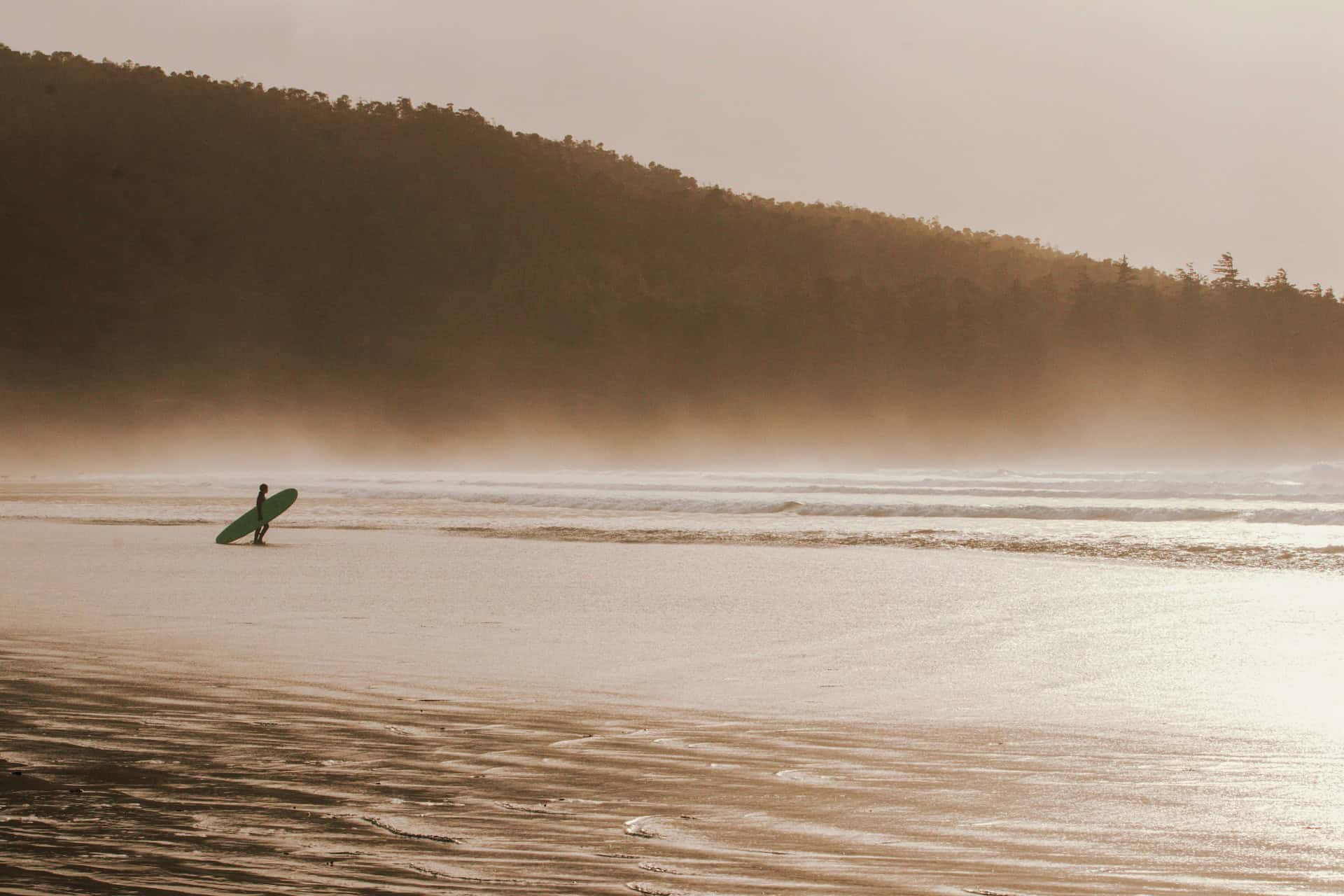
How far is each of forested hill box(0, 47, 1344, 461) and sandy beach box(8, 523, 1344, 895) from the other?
241 feet

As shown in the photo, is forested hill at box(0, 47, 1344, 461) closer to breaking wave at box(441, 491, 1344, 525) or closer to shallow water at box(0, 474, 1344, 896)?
breaking wave at box(441, 491, 1344, 525)

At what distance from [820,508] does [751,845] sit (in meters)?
21.3

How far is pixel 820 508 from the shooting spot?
2517 cm

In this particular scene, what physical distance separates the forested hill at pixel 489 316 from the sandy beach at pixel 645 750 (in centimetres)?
7333

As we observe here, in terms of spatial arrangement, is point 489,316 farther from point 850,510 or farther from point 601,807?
point 601,807

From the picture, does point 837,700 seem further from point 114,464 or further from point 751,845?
point 114,464

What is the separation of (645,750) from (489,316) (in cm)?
9569

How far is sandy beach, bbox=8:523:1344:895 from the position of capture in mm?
3799

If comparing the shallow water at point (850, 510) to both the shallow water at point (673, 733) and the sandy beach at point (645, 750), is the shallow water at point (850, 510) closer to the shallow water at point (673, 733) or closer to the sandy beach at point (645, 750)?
the shallow water at point (673, 733)

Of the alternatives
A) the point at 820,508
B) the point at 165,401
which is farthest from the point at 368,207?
the point at 820,508

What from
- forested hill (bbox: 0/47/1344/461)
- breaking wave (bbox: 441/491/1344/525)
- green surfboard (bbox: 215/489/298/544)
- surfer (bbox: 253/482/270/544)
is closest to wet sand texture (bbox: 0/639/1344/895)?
surfer (bbox: 253/482/270/544)

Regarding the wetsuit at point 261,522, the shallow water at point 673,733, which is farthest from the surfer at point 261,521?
the shallow water at point 673,733

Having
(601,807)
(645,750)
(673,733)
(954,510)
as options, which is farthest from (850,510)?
(601,807)

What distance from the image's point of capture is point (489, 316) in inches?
3920
